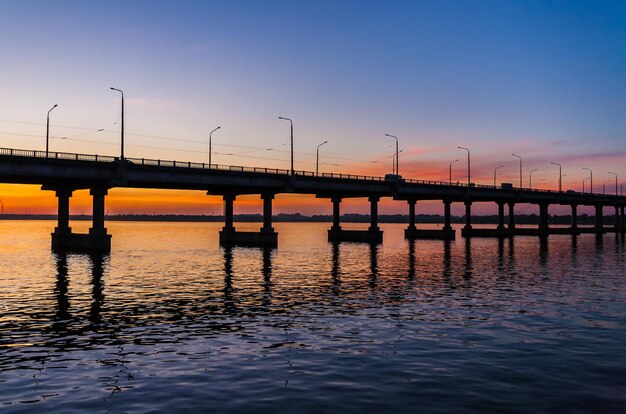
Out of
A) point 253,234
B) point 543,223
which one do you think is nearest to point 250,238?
point 253,234

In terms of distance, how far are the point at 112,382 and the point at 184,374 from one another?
6.38 ft

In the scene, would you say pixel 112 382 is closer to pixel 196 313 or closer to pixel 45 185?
pixel 196 313

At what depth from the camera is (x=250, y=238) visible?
105 meters

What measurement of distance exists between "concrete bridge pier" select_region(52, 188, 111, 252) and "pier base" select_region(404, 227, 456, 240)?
3523 inches

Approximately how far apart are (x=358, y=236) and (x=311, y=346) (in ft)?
342

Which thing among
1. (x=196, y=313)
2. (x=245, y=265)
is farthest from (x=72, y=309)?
(x=245, y=265)

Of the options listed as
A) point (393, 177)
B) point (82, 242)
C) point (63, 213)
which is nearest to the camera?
point (82, 242)

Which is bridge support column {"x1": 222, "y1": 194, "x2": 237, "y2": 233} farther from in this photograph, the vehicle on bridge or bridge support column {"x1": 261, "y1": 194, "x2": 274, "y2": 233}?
the vehicle on bridge

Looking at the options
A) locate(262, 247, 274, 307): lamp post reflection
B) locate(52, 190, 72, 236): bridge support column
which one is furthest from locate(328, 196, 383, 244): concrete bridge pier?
locate(262, 247, 274, 307): lamp post reflection

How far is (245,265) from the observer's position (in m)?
59.8

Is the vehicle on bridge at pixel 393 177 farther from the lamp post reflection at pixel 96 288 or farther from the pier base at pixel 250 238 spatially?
the lamp post reflection at pixel 96 288

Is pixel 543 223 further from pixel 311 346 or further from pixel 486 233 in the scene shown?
pixel 311 346

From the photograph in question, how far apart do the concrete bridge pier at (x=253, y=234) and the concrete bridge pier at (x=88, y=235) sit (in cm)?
2351

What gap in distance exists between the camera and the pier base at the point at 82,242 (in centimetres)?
8194
